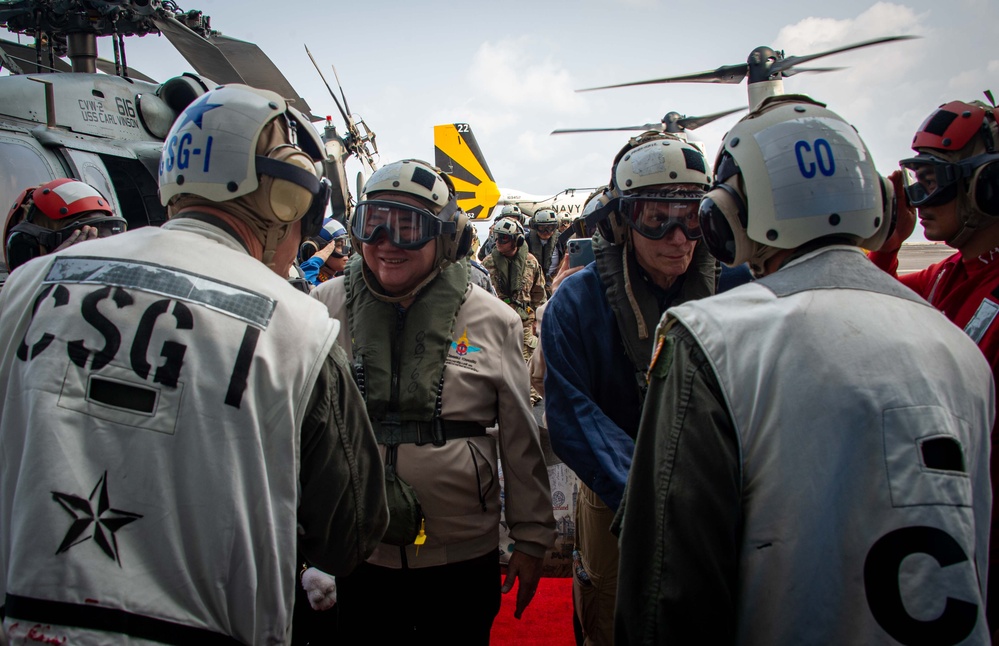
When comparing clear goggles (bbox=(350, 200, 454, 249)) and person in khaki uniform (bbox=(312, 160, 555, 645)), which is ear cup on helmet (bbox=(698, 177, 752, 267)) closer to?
person in khaki uniform (bbox=(312, 160, 555, 645))

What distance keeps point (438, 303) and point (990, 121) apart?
7.77 feet

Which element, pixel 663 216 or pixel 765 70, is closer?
pixel 663 216

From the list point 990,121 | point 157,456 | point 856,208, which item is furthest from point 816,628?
point 990,121

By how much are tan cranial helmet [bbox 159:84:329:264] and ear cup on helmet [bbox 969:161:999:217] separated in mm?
2508

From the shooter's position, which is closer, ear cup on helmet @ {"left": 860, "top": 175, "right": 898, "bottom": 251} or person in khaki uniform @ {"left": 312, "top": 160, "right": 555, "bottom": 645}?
ear cup on helmet @ {"left": 860, "top": 175, "right": 898, "bottom": 251}

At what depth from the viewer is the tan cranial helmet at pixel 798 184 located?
144 centimetres

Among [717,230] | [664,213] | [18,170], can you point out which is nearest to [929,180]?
[664,213]

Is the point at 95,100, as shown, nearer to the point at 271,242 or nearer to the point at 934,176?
the point at 271,242

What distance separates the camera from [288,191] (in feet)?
5.68

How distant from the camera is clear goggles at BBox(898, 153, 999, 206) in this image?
99.3 inches

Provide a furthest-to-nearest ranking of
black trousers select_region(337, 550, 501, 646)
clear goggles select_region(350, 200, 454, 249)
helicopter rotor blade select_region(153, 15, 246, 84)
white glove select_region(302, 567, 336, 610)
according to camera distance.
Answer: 1. helicopter rotor blade select_region(153, 15, 246, 84)
2. clear goggles select_region(350, 200, 454, 249)
3. black trousers select_region(337, 550, 501, 646)
4. white glove select_region(302, 567, 336, 610)

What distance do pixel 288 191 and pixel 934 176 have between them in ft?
8.30

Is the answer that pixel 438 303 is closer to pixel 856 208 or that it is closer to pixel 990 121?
pixel 856 208

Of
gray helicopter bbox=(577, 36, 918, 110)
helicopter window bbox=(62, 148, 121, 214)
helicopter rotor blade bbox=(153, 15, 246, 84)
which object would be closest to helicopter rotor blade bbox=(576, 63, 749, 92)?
gray helicopter bbox=(577, 36, 918, 110)
